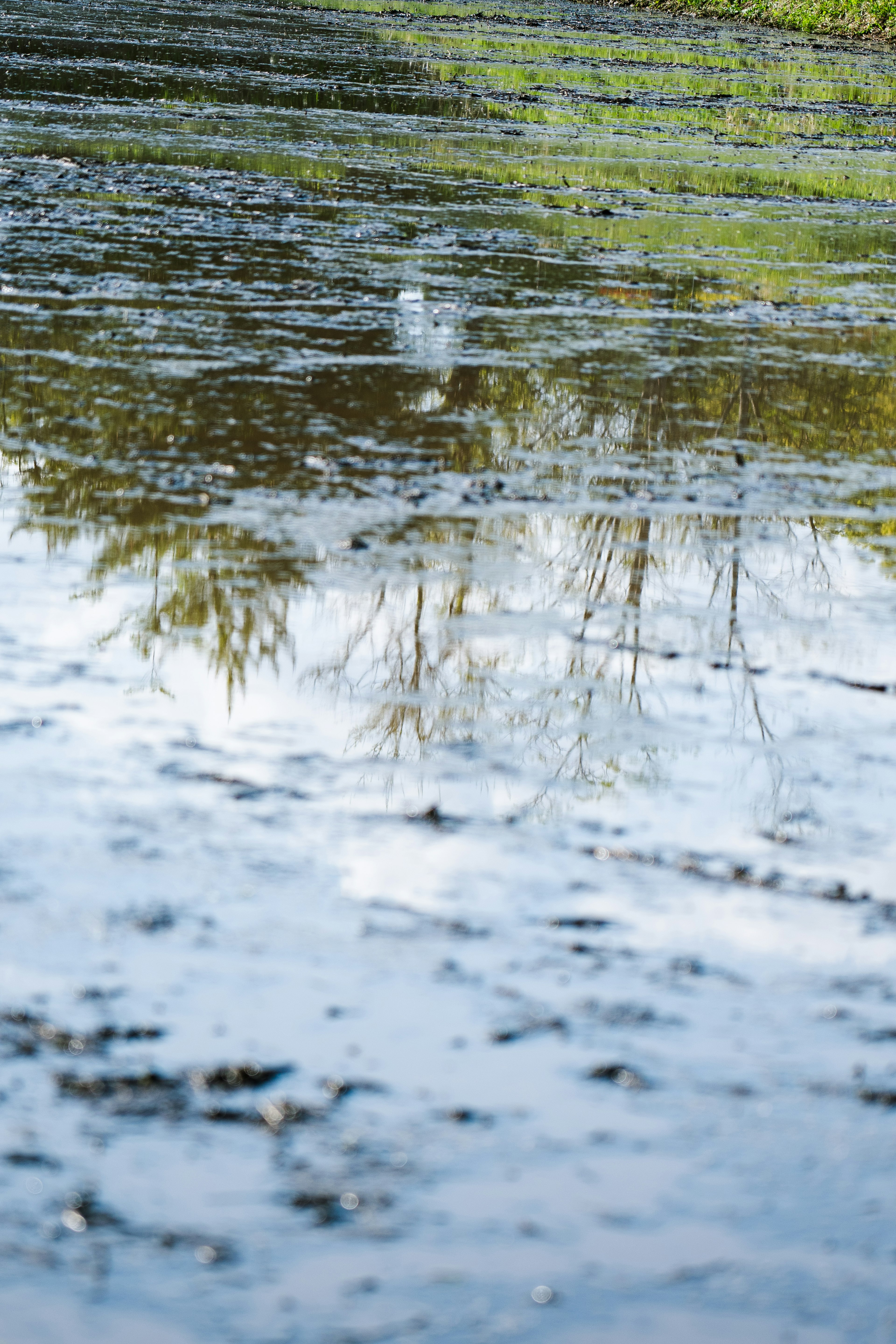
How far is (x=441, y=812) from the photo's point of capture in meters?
4.83

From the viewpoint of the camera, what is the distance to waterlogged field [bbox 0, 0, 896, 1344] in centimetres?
317

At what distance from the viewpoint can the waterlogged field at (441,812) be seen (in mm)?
3166

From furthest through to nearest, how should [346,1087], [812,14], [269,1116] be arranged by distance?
[812,14] → [346,1087] → [269,1116]

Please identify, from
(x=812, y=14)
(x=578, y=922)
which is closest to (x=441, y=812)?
(x=578, y=922)

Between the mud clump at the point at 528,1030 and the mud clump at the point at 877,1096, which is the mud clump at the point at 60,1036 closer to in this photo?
the mud clump at the point at 528,1030

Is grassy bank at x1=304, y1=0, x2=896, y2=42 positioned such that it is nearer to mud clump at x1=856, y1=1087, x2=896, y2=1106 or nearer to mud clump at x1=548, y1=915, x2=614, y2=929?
mud clump at x1=548, y1=915, x2=614, y2=929

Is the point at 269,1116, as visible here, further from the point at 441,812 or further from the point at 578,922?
the point at 441,812

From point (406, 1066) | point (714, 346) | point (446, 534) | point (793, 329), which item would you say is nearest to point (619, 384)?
point (714, 346)

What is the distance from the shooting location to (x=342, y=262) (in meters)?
12.8

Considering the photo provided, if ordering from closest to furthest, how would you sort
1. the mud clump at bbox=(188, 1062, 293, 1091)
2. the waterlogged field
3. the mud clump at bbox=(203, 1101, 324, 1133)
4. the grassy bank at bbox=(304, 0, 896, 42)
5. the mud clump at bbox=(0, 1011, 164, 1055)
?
1. the waterlogged field
2. the mud clump at bbox=(203, 1101, 324, 1133)
3. the mud clump at bbox=(188, 1062, 293, 1091)
4. the mud clump at bbox=(0, 1011, 164, 1055)
5. the grassy bank at bbox=(304, 0, 896, 42)

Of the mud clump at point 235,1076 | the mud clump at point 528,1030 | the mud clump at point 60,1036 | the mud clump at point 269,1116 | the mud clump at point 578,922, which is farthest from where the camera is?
the mud clump at point 578,922

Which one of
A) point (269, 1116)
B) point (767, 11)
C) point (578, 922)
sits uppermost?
point (767, 11)

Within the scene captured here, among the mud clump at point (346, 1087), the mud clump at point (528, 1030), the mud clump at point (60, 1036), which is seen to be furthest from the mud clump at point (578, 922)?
the mud clump at point (60, 1036)

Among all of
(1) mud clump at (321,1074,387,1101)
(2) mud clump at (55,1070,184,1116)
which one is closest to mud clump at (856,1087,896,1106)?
(1) mud clump at (321,1074,387,1101)
